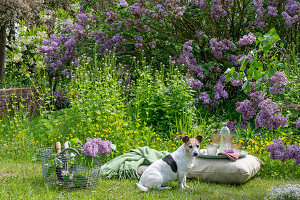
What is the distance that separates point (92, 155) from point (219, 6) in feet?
14.2

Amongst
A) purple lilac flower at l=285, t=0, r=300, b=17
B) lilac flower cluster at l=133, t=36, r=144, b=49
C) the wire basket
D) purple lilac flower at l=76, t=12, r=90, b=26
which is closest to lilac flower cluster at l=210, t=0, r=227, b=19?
purple lilac flower at l=285, t=0, r=300, b=17

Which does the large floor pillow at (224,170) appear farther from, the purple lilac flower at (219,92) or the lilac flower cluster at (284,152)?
the purple lilac flower at (219,92)

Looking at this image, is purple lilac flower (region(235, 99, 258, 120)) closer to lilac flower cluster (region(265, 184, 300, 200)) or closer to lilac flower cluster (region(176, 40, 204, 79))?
lilac flower cluster (region(265, 184, 300, 200))

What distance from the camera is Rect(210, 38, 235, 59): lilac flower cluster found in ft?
23.0

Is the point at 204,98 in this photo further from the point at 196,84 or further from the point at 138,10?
the point at 138,10

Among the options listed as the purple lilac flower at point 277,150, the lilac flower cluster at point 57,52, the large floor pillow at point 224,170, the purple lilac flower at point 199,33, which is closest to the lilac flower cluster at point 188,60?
the purple lilac flower at point 199,33

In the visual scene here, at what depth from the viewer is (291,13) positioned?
6.80 metres

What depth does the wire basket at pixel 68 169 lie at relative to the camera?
153 inches

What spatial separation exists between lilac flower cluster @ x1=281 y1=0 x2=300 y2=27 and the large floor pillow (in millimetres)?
3348

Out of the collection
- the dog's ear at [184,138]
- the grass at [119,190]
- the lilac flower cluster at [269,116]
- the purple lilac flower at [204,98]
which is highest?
the purple lilac flower at [204,98]

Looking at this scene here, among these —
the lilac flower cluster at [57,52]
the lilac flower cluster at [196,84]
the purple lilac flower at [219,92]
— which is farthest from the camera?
the lilac flower cluster at [57,52]

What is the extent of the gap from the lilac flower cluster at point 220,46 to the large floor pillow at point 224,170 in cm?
311

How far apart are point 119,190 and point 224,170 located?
1.33 meters

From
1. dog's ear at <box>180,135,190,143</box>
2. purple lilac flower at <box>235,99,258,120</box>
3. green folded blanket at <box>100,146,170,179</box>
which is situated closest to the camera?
purple lilac flower at <box>235,99,258,120</box>
